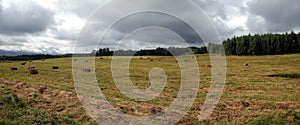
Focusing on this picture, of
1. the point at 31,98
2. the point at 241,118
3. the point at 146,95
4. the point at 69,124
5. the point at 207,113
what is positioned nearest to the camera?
the point at 69,124

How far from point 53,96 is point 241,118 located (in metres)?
12.0

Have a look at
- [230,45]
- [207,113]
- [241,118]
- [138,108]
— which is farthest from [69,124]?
[230,45]

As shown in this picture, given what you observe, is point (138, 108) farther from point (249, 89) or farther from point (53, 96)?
point (249, 89)

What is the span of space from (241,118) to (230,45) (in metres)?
135

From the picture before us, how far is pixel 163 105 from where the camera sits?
61.6 feet

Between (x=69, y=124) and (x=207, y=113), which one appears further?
(x=207, y=113)

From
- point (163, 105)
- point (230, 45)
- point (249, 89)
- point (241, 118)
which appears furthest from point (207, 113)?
point (230, 45)

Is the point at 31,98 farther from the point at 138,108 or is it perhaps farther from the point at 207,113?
the point at 207,113

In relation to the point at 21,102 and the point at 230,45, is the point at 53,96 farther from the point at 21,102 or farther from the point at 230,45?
the point at 230,45

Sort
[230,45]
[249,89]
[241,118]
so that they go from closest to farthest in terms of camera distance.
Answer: [241,118], [249,89], [230,45]

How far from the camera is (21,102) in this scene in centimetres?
1692

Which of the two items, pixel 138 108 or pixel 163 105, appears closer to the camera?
pixel 138 108

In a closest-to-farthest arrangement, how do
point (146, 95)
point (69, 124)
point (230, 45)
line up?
1. point (69, 124)
2. point (146, 95)
3. point (230, 45)

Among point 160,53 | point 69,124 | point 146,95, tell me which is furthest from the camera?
point 160,53
